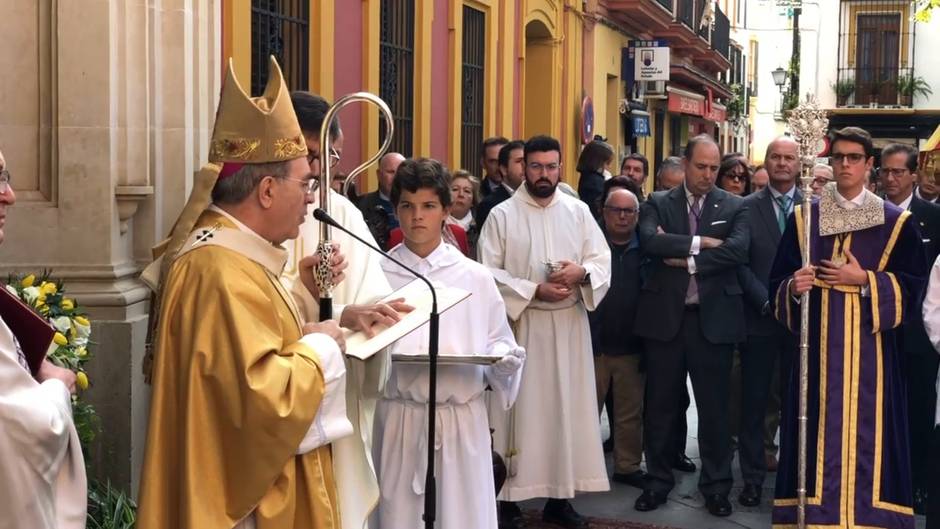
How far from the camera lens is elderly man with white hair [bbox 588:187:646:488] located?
823 cm

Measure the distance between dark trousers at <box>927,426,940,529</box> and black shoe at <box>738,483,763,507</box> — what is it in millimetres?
1795

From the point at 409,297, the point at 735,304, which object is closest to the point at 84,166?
the point at 409,297

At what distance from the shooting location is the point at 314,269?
4.25 m

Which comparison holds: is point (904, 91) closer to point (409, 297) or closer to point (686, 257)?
point (686, 257)

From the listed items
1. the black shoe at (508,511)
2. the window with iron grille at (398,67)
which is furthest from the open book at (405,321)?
the window with iron grille at (398,67)

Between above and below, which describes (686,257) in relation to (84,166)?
below

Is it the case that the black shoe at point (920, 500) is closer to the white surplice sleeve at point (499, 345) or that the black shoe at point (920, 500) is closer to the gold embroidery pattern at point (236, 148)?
the white surplice sleeve at point (499, 345)

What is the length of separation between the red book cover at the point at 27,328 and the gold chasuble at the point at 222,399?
1.37ft

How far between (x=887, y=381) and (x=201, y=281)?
4.01 meters

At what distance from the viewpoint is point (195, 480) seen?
3619 millimetres

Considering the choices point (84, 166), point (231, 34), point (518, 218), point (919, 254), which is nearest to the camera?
point (84, 166)

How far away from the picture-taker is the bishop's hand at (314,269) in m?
→ 4.17

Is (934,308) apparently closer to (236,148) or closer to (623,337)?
(623,337)

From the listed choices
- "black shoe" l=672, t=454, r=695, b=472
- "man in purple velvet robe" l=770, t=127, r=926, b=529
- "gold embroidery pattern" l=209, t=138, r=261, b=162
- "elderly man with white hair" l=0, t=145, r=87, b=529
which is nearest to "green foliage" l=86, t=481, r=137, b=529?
"gold embroidery pattern" l=209, t=138, r=261, b=162
